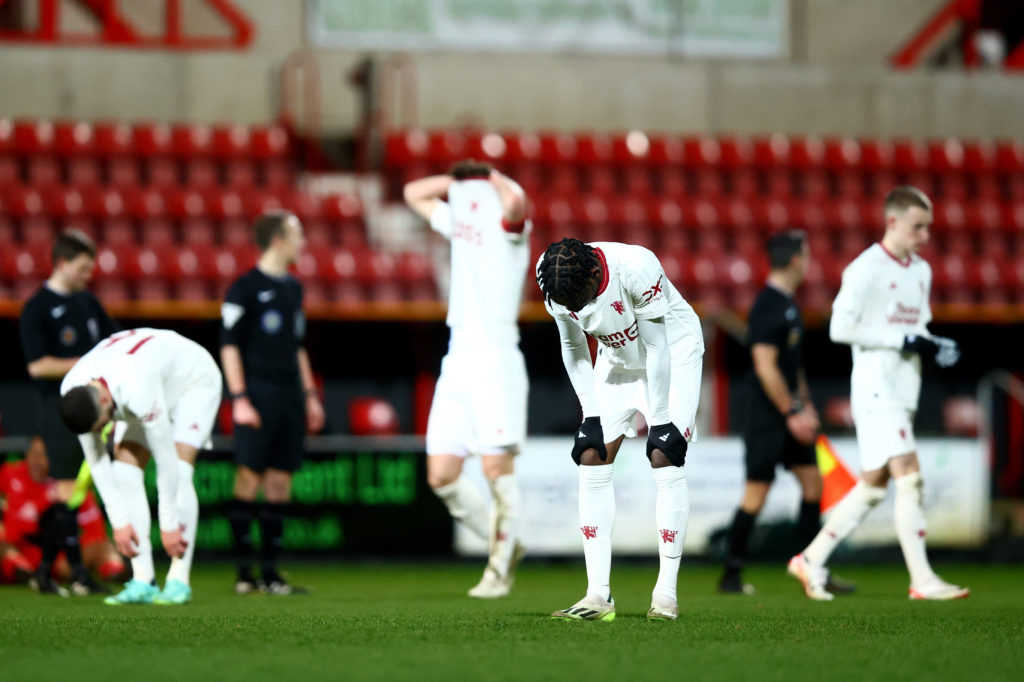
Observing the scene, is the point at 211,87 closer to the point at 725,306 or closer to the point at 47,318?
the point at 725,306

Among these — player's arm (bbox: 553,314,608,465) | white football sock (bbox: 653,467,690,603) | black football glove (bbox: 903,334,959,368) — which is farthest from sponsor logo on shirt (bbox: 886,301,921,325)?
player's arm (bbox: 553,314,608,465)

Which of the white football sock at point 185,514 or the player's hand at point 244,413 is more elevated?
the player's hand at point 244,413

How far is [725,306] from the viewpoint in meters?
14.0

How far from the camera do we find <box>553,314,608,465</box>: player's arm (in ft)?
17.9

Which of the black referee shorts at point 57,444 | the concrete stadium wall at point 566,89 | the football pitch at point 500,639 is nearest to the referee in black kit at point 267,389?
the football pitch at point 500,639

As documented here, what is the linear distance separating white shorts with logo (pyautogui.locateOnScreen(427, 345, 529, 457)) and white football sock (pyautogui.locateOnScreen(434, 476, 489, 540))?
0.63ft

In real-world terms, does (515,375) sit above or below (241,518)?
above

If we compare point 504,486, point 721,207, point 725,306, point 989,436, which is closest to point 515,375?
point 504,486

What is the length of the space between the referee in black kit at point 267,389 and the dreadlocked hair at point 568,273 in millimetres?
3147

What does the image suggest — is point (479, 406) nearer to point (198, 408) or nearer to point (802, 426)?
point (198, 408)

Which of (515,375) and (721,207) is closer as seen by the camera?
(515,375)

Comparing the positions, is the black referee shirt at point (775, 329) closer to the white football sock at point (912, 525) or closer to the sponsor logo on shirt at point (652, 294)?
the white football sock at point (912, 525)

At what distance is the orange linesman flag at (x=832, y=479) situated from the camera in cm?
924

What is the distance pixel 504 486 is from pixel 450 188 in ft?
5.48
